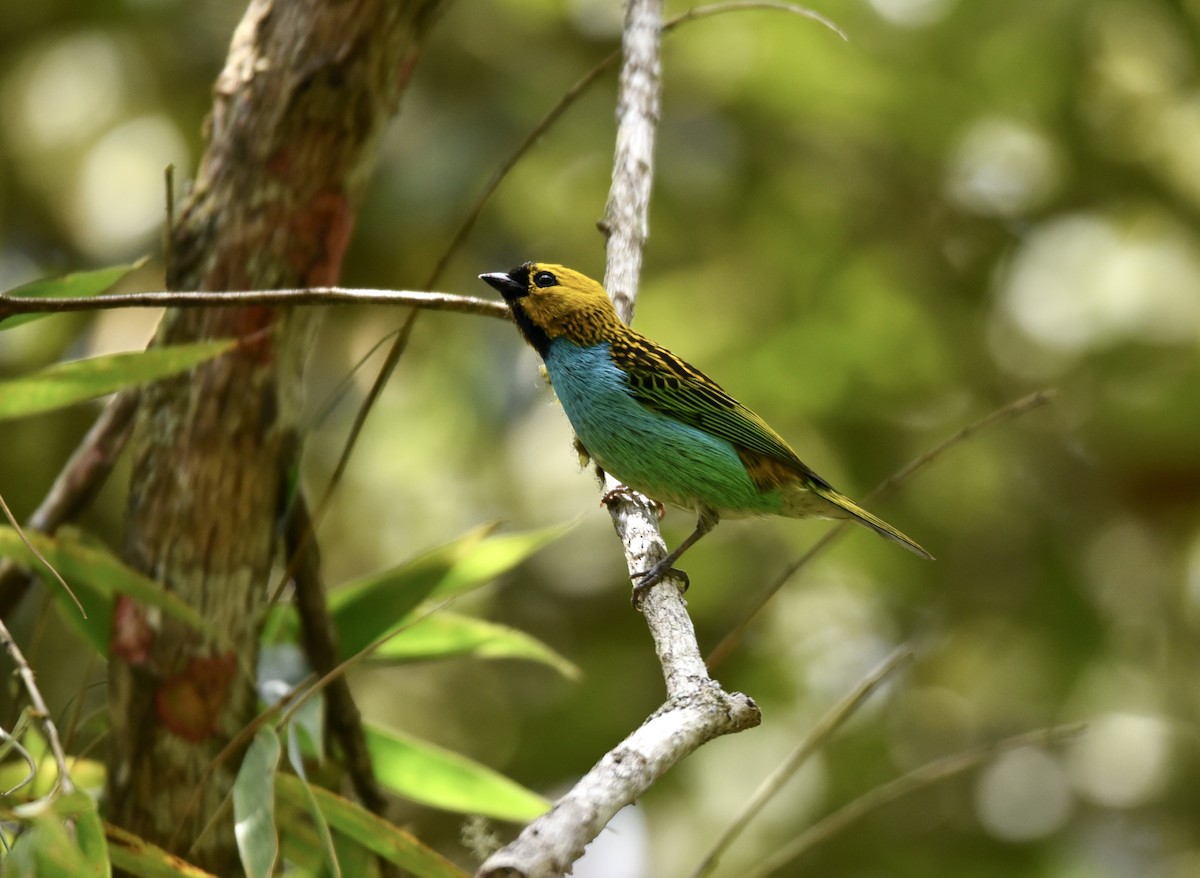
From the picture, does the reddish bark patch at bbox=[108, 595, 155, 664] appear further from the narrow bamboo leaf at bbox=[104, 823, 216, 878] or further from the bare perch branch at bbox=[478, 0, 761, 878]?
the bare perch branch at bbox=[478, 0, 761, 878]

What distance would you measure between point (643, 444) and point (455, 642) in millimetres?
772

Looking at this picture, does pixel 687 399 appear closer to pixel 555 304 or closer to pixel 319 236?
pixel 555 304

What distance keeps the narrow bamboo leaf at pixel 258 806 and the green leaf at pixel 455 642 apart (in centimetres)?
59

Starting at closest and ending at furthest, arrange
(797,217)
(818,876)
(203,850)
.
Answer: (203,850) → (818,876) → (797,217)

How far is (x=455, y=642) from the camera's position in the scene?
370 centimetres

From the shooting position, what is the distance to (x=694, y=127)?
23.8ft

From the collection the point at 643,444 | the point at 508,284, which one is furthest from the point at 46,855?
the point at 508,284

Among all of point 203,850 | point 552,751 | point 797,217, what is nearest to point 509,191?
point 797,217

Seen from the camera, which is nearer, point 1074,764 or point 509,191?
point 1074,764

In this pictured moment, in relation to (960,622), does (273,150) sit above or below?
below

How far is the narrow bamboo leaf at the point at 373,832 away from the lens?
292cm

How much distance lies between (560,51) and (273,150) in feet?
13.5

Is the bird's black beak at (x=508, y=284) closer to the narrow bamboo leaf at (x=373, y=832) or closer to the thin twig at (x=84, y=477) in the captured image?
the thin twig at (x=84, y=477)

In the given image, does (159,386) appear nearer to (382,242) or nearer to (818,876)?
(382,242)
